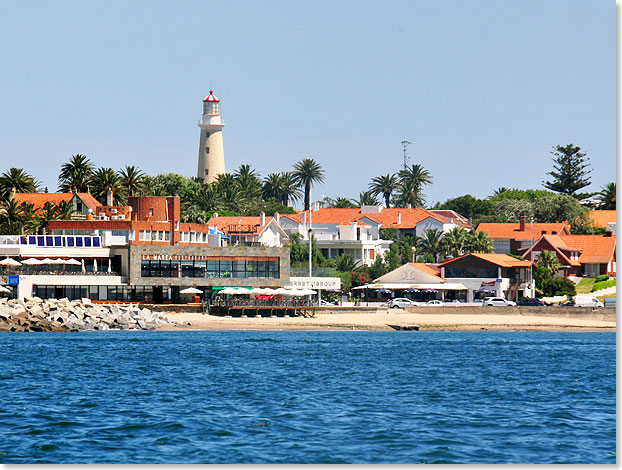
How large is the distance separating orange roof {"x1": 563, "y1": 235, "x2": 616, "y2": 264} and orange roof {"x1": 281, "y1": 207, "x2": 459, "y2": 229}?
31992 millimetres

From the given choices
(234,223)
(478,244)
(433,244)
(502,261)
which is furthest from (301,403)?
(234,223)

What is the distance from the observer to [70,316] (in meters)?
88.9

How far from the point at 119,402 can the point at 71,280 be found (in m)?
60.4

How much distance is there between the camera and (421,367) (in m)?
58.2

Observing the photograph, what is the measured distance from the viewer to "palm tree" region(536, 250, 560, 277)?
127 metres

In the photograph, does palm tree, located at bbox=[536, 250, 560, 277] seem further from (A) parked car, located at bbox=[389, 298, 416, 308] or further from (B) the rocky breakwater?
(B) the rocky breakwater

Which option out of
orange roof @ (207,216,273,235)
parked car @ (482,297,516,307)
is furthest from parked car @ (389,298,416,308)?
orange roof @ (207,216,273,235)

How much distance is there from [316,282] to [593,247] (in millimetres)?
43501

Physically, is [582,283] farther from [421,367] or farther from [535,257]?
[421,367]

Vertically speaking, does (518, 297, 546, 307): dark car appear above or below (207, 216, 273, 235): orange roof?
below

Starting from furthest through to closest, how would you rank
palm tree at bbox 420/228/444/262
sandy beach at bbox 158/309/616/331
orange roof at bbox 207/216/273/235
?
palm tree at bbox 420/228/444/262
orange roof at bbox 207/216/273/235
sandy beach at bbox 158/309/616/331

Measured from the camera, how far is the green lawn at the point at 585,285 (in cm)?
12592

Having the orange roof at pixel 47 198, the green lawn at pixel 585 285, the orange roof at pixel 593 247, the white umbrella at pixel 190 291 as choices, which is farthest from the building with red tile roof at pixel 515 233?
the white umbrella at pixel 190 291

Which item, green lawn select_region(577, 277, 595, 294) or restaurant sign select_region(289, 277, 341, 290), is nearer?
restaurant sign select_region(289, 277, 341, 290)
